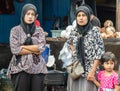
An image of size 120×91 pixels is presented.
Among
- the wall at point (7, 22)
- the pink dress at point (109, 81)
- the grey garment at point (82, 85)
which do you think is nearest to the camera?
the pink dress at point (109, 81)

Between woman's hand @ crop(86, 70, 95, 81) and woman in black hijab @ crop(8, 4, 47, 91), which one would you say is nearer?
woman's hand @ crop(86, 70, 95, 81)

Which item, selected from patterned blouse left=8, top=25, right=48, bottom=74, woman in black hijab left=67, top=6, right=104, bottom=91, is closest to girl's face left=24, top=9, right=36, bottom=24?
patterned blouse left=8, top=25, right=48, bottom=74

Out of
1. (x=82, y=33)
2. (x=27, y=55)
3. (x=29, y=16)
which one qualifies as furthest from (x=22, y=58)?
(x=82, y=33)

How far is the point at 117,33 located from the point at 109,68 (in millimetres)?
3090

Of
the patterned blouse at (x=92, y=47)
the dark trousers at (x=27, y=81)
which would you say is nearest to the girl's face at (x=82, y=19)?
the patterned blouse at (x=92, y=47)

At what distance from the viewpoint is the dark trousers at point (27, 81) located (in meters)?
6.45

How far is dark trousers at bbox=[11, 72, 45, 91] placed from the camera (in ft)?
21.2

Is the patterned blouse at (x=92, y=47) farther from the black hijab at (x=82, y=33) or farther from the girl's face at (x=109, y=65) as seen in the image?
the girl's face at (x=109, y=65)

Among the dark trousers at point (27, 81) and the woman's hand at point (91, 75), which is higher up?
the woman's hand at point (91, 75)

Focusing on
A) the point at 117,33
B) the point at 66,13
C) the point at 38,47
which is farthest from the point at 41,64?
the point at 66,13

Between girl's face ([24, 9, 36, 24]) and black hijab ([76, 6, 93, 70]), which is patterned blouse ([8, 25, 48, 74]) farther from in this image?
black hijab ([76, 6, 93, 70])

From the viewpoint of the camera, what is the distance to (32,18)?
644 cm

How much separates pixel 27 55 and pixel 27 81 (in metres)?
0.39

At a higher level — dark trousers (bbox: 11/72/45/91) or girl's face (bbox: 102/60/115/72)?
girl's face (bbox: 102/60/115/72)
